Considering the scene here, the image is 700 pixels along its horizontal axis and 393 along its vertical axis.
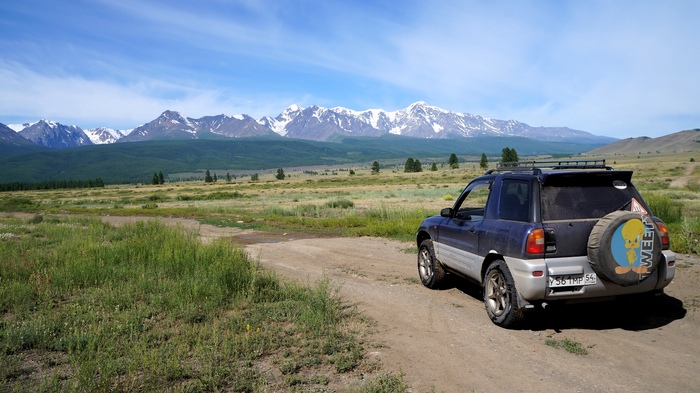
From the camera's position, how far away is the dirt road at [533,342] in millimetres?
4812

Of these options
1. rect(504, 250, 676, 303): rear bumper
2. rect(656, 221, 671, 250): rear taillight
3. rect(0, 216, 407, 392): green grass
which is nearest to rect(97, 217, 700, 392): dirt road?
rect(504, 250, 676, 303): rear bumper

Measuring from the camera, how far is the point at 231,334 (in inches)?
238

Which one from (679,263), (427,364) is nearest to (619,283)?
(427,364)

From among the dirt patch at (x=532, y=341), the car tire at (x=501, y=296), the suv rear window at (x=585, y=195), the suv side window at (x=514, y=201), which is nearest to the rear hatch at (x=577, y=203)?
the suv rear window at (x=585, y=195)

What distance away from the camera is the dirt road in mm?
4812

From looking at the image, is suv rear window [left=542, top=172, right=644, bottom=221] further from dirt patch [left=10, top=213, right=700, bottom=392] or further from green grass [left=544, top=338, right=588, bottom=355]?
green grass [left=544, top=338, right=588, bottom=355]

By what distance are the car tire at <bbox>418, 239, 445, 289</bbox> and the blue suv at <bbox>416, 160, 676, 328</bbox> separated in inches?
68.7

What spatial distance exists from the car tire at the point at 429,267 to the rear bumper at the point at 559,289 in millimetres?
2728

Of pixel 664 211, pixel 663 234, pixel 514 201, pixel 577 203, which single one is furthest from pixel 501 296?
pixel 664 211

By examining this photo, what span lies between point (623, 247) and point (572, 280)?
735mm

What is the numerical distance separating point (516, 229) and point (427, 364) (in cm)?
216

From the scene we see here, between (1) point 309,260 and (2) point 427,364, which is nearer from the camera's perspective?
(2) point 427,364

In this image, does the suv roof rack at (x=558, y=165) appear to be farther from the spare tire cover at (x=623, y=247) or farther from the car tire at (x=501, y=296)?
the car tire at (x=501, y=296)

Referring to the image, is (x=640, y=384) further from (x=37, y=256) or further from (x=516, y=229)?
(x=37, y=256)
